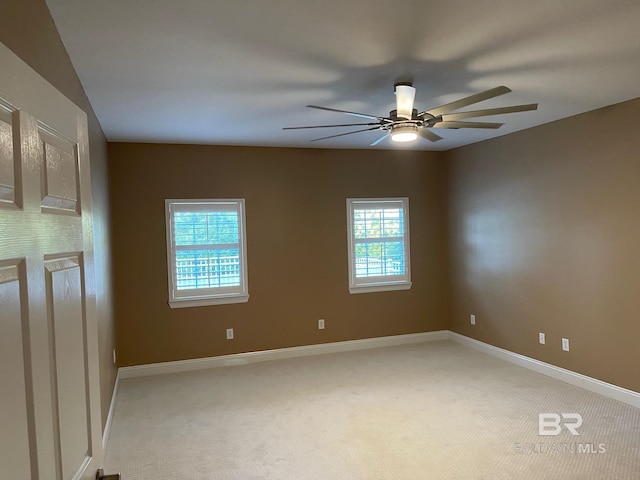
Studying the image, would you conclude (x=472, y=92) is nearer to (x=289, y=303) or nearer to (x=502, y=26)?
(x=502, y=26)

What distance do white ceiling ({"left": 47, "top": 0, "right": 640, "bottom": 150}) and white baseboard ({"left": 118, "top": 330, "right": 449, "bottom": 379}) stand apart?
103 inches

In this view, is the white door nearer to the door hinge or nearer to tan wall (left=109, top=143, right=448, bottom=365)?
the door hinge

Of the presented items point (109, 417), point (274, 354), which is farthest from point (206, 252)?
point (109, 417)

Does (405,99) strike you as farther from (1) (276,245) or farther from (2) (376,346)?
(2) (376,346)

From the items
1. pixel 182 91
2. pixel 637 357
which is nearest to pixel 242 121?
pixel 182 91

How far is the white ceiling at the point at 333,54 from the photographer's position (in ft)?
6.31

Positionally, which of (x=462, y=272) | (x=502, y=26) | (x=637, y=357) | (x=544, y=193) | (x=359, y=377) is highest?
(x=502, y=26)

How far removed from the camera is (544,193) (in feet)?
14.3

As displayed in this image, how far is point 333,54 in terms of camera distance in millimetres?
2398

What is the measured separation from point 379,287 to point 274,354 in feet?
5.14

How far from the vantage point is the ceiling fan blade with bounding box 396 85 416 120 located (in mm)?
2697

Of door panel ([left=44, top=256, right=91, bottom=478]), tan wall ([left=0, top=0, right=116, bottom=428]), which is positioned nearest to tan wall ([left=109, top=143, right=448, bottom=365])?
tan wall ([left=0, top=0, right=116, bottom=428])

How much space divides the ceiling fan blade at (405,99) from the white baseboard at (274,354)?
334 cm

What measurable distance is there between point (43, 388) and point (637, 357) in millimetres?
4165
